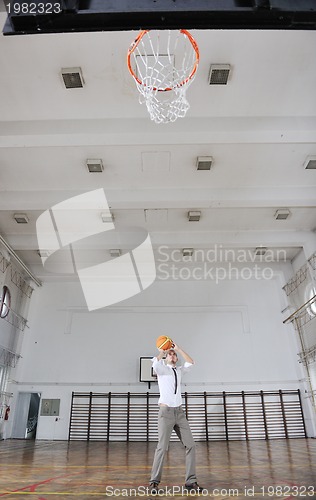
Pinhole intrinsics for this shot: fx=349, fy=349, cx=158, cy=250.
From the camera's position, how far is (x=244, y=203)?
8.39 metres

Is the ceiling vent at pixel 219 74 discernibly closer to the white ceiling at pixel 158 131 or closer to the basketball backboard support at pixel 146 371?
the white ceiling at pixel 158 131

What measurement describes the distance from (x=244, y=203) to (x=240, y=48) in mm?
3711

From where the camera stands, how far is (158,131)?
648 cm

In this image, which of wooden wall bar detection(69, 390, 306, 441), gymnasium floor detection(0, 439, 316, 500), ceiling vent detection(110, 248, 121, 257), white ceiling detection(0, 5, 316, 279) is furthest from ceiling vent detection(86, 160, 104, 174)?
wooden wall bar detection(69, 390, 306, 441)

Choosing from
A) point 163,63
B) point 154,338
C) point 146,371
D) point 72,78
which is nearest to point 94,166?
point 72,78

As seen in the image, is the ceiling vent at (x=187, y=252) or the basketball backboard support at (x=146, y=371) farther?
the basketball backboard support at (x=146, y=371)

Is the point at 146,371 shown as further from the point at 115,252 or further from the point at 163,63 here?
the point at 163,63

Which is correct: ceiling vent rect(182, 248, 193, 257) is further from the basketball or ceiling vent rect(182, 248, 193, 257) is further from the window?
the basketball

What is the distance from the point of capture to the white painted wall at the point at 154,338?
11523mm

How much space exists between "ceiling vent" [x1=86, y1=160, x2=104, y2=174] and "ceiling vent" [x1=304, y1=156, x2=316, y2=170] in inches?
174

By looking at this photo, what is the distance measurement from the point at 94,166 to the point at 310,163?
4675 mm

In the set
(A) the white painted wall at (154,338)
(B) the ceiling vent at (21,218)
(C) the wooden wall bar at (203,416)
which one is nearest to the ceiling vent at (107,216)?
(B) the ceiling vent at (21,218)

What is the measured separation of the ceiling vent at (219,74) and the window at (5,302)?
8.26 m

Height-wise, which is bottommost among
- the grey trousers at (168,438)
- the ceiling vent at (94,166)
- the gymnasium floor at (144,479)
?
the gymnasium floor at (144,479)
